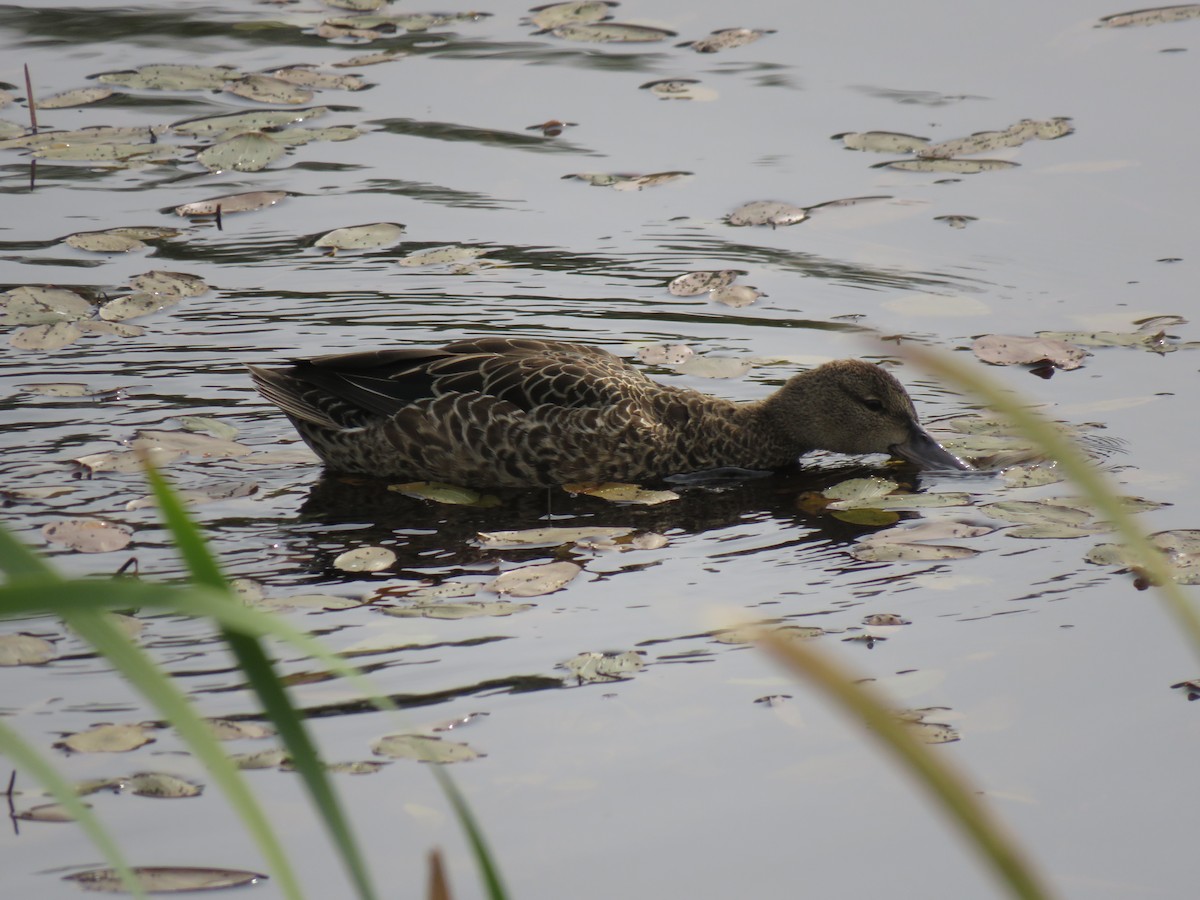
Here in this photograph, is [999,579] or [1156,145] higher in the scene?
[1156,145]

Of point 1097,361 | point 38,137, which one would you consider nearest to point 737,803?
point 1097,361

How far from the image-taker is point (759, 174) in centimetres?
1172

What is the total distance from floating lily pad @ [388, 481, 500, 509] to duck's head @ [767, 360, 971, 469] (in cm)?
166

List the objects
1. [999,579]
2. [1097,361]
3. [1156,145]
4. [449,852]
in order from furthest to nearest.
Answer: [1156,145]
[1097,361]
[999,579]
[449,852]

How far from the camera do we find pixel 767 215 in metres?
11.0

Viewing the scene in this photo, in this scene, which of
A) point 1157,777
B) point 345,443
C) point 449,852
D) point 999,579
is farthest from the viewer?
point 345,443

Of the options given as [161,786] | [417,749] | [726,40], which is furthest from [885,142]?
[161,786]

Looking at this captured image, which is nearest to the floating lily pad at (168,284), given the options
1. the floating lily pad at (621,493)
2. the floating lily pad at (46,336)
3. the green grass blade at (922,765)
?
the floating lily pad at (46,336)

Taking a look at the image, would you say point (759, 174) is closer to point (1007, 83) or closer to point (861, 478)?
point (1007, 83)

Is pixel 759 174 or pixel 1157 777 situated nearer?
pixel 1157 777

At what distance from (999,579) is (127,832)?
3707 mm

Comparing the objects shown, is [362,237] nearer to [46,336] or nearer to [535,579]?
[46,336]

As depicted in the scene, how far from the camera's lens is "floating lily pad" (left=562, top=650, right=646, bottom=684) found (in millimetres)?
5840

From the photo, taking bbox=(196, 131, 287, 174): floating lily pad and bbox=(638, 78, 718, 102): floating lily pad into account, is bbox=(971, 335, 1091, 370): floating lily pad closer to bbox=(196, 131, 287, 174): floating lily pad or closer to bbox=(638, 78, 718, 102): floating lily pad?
bbox=(638, 78, 718, 102): floating lily pad
